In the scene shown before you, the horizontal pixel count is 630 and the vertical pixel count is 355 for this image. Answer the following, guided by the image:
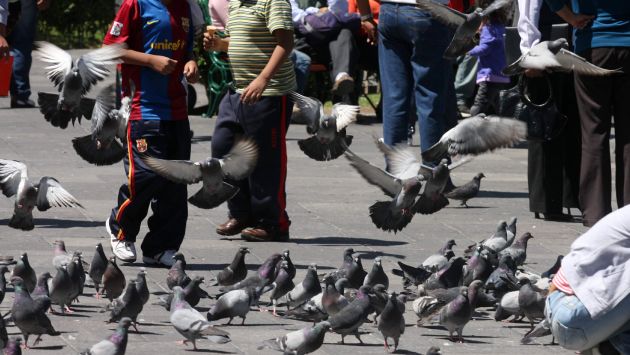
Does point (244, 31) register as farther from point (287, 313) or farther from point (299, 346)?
point (299, 346)

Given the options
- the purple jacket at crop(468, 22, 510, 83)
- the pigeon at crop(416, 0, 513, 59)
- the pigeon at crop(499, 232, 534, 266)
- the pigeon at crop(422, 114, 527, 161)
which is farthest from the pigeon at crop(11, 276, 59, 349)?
the purple jacket at crop(468, 22, 510, 83)

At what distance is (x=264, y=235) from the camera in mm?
9094

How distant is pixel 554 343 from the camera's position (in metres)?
6.78

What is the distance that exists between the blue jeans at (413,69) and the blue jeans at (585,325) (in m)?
5.06

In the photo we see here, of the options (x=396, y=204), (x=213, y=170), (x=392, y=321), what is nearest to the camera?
(x=392, y=321)

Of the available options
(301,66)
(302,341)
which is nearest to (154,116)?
(302,341)

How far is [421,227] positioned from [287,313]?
2904 mm

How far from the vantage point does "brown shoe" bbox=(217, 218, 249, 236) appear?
9.30 metres

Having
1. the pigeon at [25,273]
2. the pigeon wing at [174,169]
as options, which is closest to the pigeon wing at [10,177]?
the pigeon wing at [174,169]

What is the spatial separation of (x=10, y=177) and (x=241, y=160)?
1551mm

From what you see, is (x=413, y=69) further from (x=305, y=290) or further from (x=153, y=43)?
(x=305, y=290)

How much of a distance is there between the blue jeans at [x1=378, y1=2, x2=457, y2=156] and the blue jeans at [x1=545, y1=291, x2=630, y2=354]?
506 centimetres

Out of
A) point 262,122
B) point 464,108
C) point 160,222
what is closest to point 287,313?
point 160,222

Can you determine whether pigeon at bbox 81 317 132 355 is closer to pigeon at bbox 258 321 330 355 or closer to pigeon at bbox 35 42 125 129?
→ pigeon at bbox 258 321 330 355
